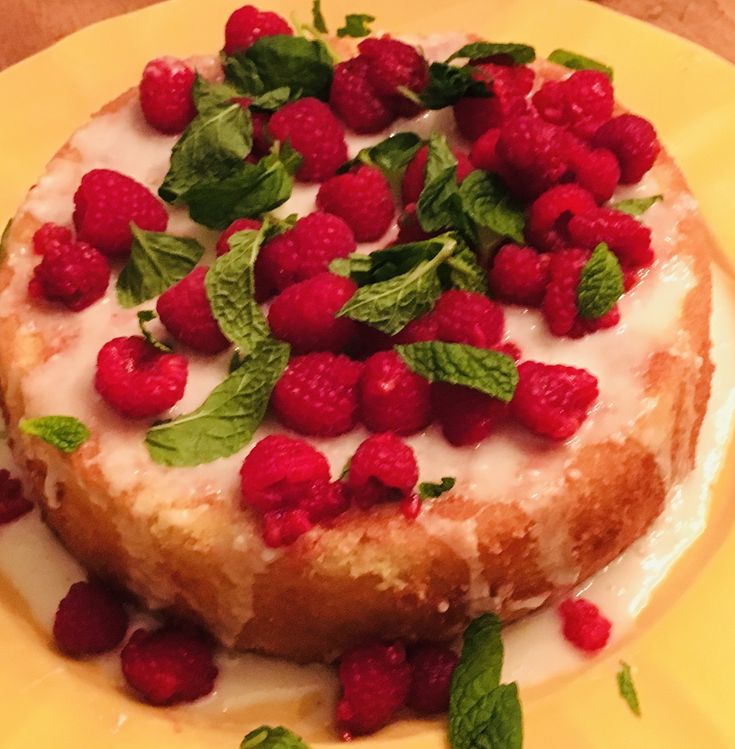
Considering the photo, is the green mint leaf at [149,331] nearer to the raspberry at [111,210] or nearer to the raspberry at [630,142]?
the raspberry at [111,210]

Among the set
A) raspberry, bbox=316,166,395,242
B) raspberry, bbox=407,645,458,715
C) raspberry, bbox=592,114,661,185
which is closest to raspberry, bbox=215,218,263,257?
raspberry, bbox=316,166,395,242

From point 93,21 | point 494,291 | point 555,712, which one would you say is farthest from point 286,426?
point 93,21

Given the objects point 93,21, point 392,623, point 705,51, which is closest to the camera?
point 392,623

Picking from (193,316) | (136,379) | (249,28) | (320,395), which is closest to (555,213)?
(320,395)

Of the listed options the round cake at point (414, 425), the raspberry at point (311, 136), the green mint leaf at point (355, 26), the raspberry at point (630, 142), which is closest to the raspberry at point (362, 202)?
the round cake at point (414, 425)

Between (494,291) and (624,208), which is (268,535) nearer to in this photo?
(494,291)

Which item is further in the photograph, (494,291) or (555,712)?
(494,291)
